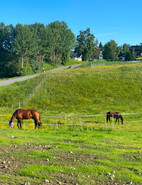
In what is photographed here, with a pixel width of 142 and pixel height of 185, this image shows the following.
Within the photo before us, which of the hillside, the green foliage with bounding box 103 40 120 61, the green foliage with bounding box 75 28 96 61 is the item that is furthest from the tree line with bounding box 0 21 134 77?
the hillside

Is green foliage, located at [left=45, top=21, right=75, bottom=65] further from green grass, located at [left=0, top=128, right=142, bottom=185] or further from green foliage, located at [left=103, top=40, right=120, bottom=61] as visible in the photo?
green grass, located at [left=0, top=128, right=142, bottom=185]

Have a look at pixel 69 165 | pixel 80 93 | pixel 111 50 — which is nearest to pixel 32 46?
pixel 80 93

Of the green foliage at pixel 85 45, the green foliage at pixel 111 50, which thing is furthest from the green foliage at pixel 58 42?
the green foliage at pixel 111 50

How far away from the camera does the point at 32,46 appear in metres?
89.6

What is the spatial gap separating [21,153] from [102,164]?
3.48 meters

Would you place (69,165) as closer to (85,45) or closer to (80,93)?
(80,93)

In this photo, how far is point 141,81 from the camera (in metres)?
Result: 59.5

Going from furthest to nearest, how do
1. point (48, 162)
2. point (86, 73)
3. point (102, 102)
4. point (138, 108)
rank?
point (86, 73) < point (102, 102) < point (138, 108) < point (48, 162)

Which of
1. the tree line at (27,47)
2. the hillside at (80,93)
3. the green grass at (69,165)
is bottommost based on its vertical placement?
the green grass at (69,165)

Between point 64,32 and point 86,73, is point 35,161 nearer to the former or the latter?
point 86,73

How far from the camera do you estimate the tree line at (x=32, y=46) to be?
8700 centimetres

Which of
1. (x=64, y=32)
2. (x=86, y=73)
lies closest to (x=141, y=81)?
(x=86, y=73)

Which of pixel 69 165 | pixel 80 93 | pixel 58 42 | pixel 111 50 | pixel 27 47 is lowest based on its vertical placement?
pixel 69 165

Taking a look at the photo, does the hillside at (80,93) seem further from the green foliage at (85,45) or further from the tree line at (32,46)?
the green foliage at (85,45)
